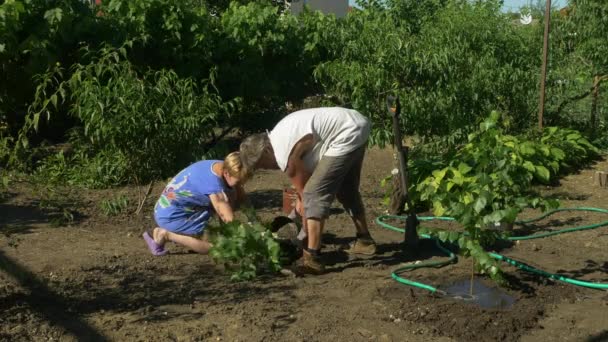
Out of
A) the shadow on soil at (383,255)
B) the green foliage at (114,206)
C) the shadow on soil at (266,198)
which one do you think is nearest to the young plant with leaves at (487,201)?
the shadow on soil at (383,255)

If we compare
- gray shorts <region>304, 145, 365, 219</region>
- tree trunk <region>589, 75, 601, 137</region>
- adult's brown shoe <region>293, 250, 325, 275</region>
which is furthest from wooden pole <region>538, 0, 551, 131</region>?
adult's brown shoe <region>293, 250, 325, 275</region>

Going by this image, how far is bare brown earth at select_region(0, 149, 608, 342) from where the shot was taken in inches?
182

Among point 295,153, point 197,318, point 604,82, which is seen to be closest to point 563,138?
point 604,82

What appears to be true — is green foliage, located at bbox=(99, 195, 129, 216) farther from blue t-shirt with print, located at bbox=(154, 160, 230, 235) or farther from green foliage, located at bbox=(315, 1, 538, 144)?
green foliage, located at bbox=(315, 1, 538, 144)

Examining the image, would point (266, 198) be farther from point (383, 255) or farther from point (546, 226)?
point (546, 226)

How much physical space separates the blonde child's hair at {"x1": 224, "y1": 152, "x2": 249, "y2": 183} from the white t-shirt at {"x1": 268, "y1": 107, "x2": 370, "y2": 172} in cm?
28

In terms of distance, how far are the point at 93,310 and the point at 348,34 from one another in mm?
5535

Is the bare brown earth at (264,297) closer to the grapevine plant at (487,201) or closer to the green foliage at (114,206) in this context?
the grapevine plant at (487,201)

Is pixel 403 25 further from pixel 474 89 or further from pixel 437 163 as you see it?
pixel 437 163

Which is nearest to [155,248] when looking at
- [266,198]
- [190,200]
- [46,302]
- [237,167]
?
[190,200]

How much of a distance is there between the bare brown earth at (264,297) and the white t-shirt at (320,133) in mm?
881

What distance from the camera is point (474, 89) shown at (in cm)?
884

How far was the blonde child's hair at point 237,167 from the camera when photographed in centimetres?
558

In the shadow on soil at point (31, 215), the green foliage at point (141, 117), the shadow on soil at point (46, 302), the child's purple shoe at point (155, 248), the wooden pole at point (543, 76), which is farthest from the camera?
the wooden pole at point (543, 76)
